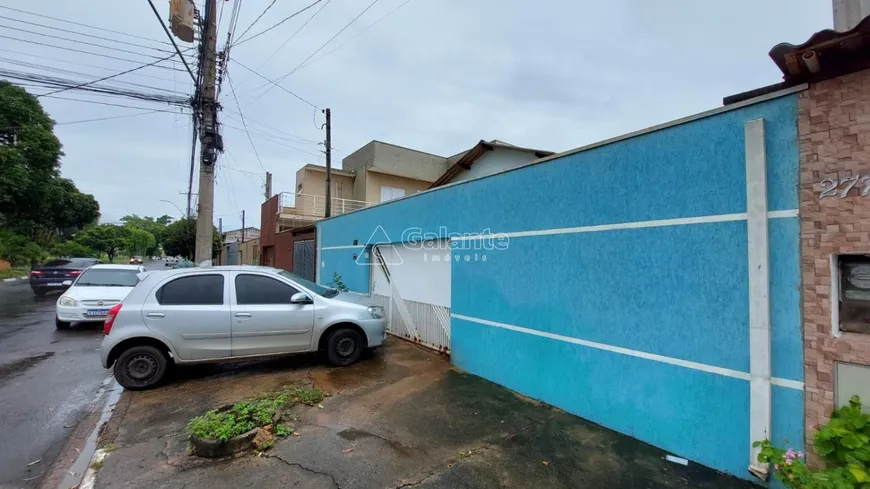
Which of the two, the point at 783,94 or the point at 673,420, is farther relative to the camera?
the point at 673,420

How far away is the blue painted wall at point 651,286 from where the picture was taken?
2.73 m

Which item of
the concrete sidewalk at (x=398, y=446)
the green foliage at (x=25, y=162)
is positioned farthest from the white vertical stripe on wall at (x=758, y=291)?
the green foliage at (x=25, y=162)

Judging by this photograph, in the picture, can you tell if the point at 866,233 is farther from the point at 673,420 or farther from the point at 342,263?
the point at 342,263

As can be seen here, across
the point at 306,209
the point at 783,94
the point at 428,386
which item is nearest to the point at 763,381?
the point at 783,94

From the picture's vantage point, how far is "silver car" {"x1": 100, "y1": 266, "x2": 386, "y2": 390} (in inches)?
192

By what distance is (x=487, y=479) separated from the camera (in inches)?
114

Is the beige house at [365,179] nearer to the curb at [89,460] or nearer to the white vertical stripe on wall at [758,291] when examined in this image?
the curb at [89,460]

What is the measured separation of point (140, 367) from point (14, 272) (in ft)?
101

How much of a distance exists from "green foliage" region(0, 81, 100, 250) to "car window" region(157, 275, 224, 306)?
25.5m

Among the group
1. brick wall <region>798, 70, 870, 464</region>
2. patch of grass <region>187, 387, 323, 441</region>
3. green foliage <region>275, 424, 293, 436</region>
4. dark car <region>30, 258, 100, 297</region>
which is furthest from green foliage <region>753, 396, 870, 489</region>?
dark car <region>30, 258, 100, 297</region>

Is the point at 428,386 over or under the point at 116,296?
under

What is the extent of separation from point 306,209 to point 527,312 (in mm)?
17647

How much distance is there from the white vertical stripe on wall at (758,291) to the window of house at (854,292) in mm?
375

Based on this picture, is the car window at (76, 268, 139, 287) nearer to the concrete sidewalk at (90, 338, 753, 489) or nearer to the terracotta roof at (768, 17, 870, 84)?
the concrete sidewalk at (90, 338, 753, 489)
